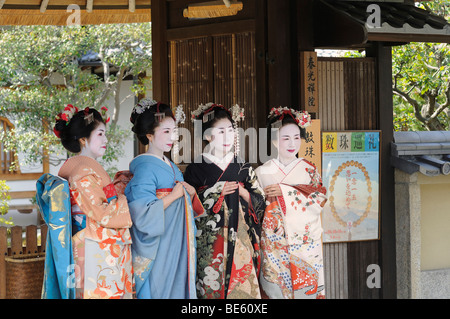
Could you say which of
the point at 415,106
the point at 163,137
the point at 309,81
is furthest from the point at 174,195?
the point at 415,106

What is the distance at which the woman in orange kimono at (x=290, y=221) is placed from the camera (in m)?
4.96

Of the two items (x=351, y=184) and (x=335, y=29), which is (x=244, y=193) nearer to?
(x=351, y=184)

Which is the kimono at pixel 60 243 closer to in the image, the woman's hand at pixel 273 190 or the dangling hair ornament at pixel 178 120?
the dangling hair ornament at pixel 178 120

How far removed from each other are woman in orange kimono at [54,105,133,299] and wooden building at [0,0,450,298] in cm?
197

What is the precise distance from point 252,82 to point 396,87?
5336mm

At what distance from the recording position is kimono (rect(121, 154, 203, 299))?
172 inches

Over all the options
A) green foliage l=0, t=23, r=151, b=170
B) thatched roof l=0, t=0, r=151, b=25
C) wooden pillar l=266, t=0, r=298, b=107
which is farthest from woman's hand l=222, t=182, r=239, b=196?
green foliage l=0, t=23, r=151, b=170

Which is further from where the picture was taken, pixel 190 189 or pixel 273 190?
pixel 273 190

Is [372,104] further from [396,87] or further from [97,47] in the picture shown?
[97,47]

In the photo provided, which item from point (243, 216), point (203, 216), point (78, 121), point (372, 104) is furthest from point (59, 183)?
point (372, 104)

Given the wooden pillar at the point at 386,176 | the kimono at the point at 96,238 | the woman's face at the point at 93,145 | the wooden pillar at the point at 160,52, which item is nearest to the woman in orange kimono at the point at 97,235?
the kimono at the point at 96,238

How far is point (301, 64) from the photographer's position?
5.74 meters

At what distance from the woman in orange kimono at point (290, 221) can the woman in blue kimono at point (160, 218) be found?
711 millimetres

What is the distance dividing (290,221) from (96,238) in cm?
159
